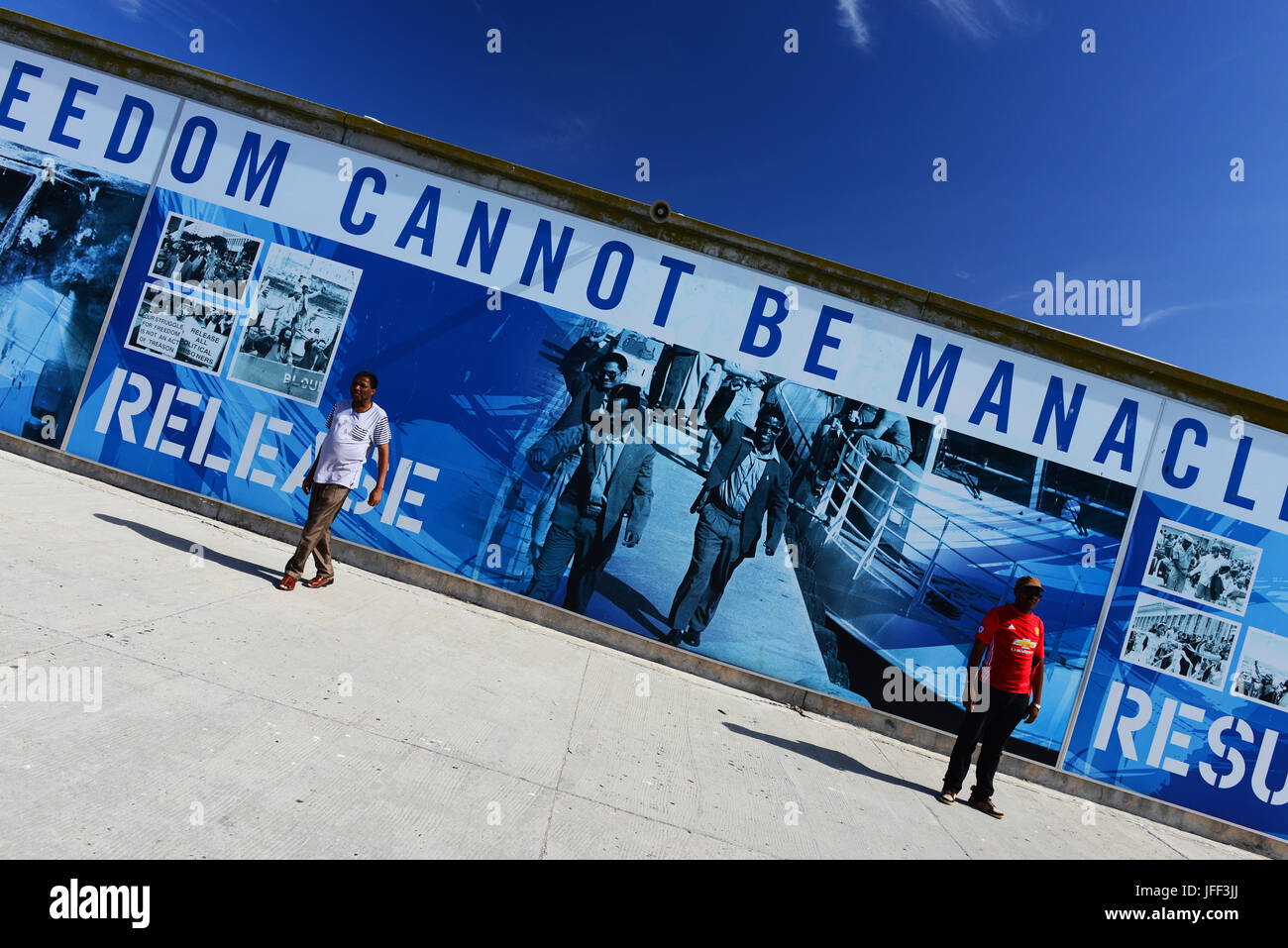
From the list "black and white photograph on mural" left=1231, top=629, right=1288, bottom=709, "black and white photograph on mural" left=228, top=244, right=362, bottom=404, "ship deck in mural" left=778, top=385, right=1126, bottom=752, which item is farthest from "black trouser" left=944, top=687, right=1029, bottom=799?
"black and white photograph on mural" left=228, top=244, right=362, bottom=404

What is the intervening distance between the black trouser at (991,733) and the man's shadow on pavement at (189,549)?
5.77 m

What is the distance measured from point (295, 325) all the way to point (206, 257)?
4.32 ft

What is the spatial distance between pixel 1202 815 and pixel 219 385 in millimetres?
10925

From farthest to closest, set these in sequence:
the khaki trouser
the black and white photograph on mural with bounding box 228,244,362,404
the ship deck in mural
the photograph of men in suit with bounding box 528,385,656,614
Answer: the black and white photograph on mural with bounding box 228,244,362,404 → the photograph of men in suit with bounding box 528,385,656,614 → the ship deck in mural → the khaki trouser

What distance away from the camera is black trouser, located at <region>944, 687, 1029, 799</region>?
506cm

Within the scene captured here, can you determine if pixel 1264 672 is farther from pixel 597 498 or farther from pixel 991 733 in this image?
pixel 597 498

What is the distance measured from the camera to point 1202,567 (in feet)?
21.5

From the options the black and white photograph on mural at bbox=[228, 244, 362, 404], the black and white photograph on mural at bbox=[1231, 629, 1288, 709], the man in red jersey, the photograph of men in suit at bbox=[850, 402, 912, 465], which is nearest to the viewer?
the man in red jersey

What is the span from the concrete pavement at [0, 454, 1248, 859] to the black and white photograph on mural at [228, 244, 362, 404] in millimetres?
1770

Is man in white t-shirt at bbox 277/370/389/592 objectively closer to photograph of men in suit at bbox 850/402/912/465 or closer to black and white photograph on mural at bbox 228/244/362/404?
black and white photograph on mural at bbox 228/244/362/404

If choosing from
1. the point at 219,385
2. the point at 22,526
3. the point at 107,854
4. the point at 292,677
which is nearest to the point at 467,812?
the point at 107,854

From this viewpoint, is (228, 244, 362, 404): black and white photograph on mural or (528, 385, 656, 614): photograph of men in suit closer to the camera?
(528, 385, 656, 614): photograph of men in suit

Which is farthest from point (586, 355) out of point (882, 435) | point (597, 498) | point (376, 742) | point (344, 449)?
point (376, 742)

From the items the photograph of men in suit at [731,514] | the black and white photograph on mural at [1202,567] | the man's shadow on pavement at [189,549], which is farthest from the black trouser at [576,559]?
the black and white photograph on mural at [1202,567]
